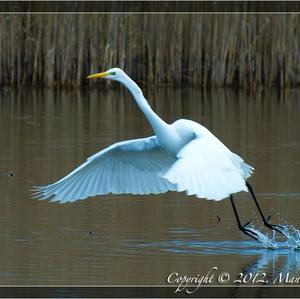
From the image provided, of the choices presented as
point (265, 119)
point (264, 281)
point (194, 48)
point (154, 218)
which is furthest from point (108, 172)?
point (194, 48)

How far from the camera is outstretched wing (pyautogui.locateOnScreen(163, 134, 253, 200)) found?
699cm

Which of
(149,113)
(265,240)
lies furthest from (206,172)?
(265,240)

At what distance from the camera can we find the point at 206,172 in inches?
285

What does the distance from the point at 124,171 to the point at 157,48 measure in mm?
11678

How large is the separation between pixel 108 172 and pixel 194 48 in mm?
11693

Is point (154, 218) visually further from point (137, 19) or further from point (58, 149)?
point (137, 19)

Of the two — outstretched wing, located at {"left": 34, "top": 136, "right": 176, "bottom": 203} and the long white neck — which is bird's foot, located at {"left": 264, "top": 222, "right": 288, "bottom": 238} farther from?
the long white neck

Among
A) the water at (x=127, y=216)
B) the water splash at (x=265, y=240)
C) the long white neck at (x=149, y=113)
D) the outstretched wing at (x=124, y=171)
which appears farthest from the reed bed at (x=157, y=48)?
the long white neck at (x=149, y=113)

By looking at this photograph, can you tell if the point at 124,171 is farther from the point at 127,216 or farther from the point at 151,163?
the point at 127,216

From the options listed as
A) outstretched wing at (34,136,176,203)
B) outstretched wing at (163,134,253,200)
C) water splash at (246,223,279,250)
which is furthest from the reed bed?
outstretched wing at (163,134,253,200)

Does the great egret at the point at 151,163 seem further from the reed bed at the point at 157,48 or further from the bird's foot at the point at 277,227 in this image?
the reed bed at the point at 157,48

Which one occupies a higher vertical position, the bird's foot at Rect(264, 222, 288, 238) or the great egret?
the great egret

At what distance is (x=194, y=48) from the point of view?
2053cm

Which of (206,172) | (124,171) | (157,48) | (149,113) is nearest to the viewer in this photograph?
(206,172)
